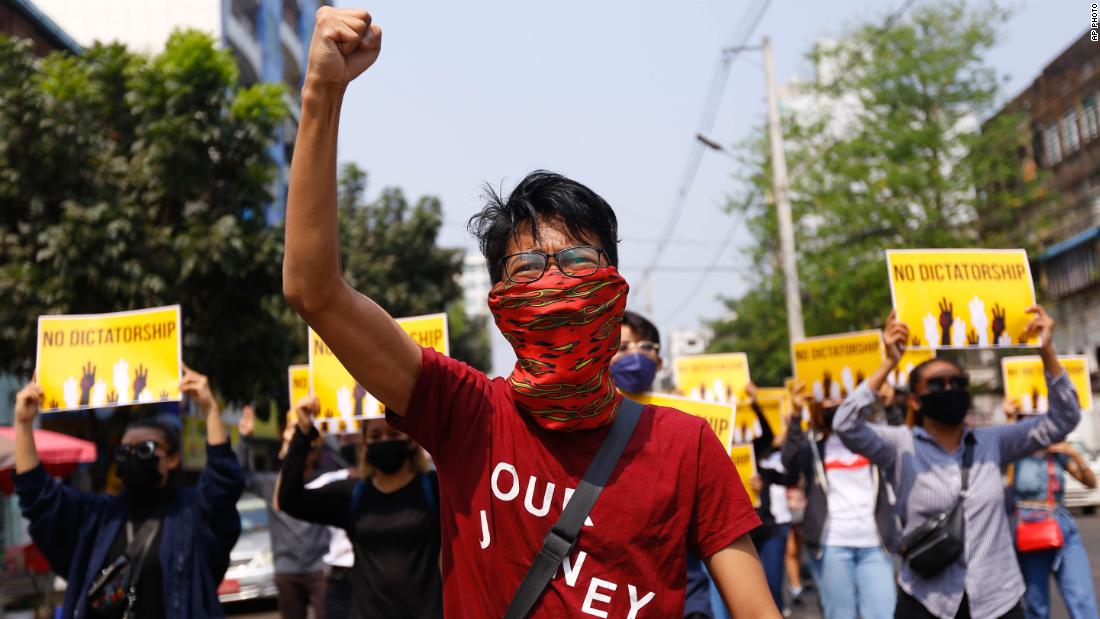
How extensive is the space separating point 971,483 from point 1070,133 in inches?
1465

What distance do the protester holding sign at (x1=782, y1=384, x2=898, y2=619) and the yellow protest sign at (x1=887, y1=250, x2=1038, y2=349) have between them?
1231 mm

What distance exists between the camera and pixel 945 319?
5.81 m

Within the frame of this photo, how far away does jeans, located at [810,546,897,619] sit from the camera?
7.00 m

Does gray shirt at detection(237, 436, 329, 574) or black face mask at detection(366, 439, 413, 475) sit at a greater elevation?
black face mask at detection(366, 439, 413, 475)

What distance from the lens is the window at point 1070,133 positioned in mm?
37969

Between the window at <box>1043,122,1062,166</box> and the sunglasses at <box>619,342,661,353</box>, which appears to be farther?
the window at <box>1043,122,1062,166</box>

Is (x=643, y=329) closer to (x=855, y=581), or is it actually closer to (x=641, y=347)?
(x=641, y=347)

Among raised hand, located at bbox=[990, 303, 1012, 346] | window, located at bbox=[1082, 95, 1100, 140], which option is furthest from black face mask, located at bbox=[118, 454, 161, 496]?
window, located at bbox=[1082, 95, 1100, 140]

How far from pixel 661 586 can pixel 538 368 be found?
1.44 feet

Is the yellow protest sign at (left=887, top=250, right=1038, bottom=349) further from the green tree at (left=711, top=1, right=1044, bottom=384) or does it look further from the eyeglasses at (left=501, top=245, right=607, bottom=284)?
the green tree at (left=711, top=1, right=1044, bottom=384)

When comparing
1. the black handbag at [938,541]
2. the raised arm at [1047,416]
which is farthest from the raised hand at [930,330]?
the black handbag at [938,541]

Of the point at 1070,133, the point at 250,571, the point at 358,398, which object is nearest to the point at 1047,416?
the point at 358,398

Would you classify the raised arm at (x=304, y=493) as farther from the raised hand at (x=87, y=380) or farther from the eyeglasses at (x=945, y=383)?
the eyeglasses at (x=945, y=383)

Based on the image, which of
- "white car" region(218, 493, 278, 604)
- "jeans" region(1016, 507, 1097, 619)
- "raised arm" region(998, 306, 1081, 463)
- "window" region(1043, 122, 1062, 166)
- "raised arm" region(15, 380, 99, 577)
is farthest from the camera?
"window" region(1043, 122, 1062, 166)
